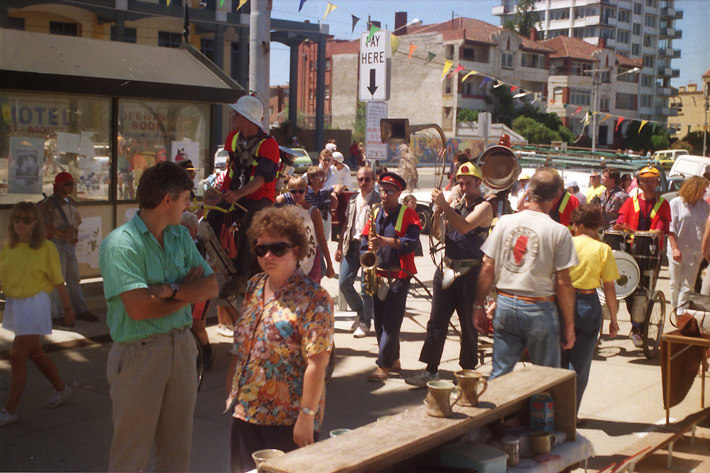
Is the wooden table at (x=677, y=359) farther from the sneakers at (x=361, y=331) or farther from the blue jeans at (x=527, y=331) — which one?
the sneakers at (x=361, y=331)

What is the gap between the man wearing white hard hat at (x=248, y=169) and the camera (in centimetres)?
698

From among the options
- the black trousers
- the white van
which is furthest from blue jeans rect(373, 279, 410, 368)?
the white van

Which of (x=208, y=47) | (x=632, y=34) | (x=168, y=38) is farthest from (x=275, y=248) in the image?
(x=632, y=34)

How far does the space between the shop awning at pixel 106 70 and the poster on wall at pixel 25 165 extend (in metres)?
0.85

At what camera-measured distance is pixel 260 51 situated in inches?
378

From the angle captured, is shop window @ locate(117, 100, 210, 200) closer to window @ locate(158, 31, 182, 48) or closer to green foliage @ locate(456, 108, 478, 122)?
window @ locate(158, 31, 182, 48)

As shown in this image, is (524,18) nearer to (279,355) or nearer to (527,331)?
(527,331)

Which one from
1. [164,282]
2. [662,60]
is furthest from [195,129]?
[662,60]

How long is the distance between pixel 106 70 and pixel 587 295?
6.63 meters

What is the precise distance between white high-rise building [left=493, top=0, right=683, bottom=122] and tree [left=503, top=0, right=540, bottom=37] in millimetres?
777

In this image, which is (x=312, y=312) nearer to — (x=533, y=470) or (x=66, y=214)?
(x=533, y=470)

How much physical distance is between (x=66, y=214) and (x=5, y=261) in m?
3.23

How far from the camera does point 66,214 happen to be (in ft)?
31.0

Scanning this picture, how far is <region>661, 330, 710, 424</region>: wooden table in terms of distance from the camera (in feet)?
21.3
